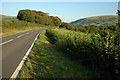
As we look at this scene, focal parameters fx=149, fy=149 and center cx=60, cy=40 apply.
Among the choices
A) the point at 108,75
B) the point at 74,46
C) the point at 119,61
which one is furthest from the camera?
the point at 74,46

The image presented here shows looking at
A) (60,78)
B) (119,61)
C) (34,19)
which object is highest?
(34,19)

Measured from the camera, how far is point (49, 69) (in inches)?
249

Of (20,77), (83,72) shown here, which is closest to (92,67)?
(83,72)

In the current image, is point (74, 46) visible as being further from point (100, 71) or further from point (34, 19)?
point (34, 19)

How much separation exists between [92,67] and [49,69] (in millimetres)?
1895

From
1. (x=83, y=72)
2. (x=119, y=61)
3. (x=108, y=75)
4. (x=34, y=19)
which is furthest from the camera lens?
(x=34, y=19)

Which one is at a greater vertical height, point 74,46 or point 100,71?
point 74,46

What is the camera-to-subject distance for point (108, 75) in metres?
5.14

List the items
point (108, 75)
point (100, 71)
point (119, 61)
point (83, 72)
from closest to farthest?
point (119, 61) < point (108, 75) < point (100, 71) < point (83, 72)

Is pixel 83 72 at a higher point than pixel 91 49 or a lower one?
lower

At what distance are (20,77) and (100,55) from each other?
3063 mm

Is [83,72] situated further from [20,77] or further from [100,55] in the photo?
[20,77]

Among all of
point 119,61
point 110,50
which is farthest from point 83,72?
point 119,61

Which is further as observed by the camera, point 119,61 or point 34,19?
point 34,19
